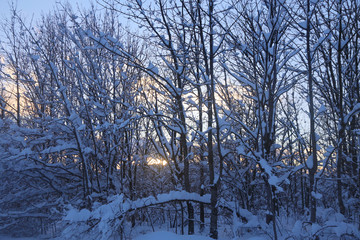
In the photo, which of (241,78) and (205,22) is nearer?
(205,22)

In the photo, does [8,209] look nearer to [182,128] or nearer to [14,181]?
[14,181]

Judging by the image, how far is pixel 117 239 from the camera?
6.31 metres

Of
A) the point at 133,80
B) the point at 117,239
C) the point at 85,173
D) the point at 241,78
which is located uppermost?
the point at 133,80

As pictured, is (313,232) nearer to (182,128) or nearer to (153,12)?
(182,128)

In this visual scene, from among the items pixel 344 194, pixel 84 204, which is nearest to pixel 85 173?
pixel 84 204

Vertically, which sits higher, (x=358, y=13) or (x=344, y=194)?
(x=358, y=13)

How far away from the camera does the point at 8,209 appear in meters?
9.15

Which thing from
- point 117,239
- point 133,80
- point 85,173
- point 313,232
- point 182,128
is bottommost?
point 117,239

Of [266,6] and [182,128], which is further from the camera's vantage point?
[182,128]

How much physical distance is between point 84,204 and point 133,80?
14.3 feet

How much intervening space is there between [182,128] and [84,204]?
4.36 meters

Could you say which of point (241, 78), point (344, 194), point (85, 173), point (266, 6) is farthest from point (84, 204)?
point (344, 194)

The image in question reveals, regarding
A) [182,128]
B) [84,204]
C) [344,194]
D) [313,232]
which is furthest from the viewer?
[344,194]

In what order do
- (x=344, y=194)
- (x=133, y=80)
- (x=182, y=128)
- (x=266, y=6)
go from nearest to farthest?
1. (x=266, y=6)
2. (x=182, y=128)
3. (x=344, y=194)
4. (x=133, y=80)
